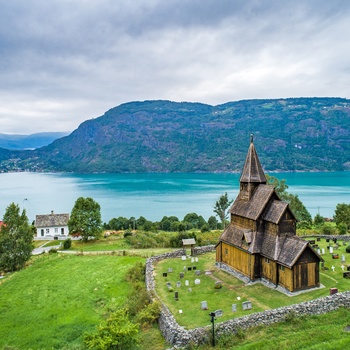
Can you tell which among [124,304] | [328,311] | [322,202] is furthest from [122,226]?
[322,202]

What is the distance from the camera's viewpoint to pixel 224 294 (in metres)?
23.8

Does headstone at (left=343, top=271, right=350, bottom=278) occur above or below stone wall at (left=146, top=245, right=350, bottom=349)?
above

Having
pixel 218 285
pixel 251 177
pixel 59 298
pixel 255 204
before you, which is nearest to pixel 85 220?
pixel 59 298

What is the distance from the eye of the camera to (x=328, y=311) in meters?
19.9

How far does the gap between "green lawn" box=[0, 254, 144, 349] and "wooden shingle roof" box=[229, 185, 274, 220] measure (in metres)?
12.1

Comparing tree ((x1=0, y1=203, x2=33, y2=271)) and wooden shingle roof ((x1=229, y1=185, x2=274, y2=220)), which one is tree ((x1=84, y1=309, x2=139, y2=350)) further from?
tree ((x1=0, y1=203, x2=33, y2=271))


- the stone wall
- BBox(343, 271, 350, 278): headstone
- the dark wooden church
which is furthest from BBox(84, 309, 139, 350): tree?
BBox(343, 271, 350, 278): headstone

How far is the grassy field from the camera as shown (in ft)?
67.5

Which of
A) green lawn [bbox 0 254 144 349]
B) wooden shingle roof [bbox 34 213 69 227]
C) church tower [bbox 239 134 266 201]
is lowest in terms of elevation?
green lawn [bbox 0 254 144 349]

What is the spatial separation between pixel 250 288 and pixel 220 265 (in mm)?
6402

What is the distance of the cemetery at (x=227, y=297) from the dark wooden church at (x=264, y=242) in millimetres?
860

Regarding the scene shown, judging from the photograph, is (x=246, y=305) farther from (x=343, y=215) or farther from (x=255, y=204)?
(x=343, y=215)

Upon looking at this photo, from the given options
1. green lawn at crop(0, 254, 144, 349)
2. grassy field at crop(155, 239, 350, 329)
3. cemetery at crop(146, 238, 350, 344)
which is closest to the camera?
cemetery at crop(146, 238, 350, 344)

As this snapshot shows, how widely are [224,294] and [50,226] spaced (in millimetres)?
41500
